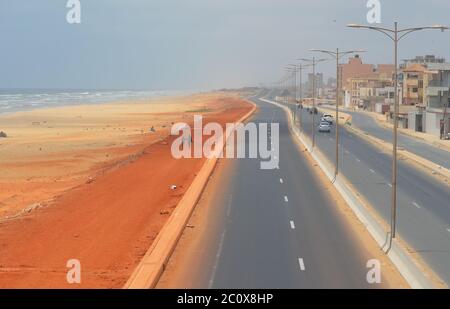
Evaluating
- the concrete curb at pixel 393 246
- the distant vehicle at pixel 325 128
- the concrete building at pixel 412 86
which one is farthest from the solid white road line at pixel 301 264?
the concrete building at pixel 412 86

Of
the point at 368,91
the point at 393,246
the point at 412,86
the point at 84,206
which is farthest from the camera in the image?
the point at 368,91

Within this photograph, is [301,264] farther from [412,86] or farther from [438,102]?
[412,86]

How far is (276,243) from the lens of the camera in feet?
69.0

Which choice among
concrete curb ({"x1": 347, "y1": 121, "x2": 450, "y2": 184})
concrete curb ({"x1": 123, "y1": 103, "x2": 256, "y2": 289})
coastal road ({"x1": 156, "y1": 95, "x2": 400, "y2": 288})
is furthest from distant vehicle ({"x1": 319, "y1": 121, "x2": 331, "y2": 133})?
concrete curb ({"x1": 123, "y1": 103, "x2": 256, "y2": 289})

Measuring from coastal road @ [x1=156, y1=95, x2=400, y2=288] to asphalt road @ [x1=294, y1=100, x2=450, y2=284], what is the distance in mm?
1812

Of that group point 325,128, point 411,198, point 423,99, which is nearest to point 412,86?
point 423,99

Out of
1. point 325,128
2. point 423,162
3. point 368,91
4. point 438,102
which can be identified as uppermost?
point 368,91

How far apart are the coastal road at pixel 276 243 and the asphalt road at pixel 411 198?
181 cm

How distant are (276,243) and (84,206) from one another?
10.9 m

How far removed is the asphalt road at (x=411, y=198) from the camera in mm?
20312

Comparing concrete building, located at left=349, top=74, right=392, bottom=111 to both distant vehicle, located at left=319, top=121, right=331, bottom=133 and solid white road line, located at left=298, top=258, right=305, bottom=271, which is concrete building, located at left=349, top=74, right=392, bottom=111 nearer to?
distant vehicle, located at left=319, top=121, right=331, bottom=133

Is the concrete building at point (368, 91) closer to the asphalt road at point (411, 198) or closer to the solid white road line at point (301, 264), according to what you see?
the asphalt road at point (411, 198)

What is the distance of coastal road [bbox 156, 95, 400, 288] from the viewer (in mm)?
16859

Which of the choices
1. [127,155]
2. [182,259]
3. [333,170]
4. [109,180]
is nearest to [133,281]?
[182,259]
